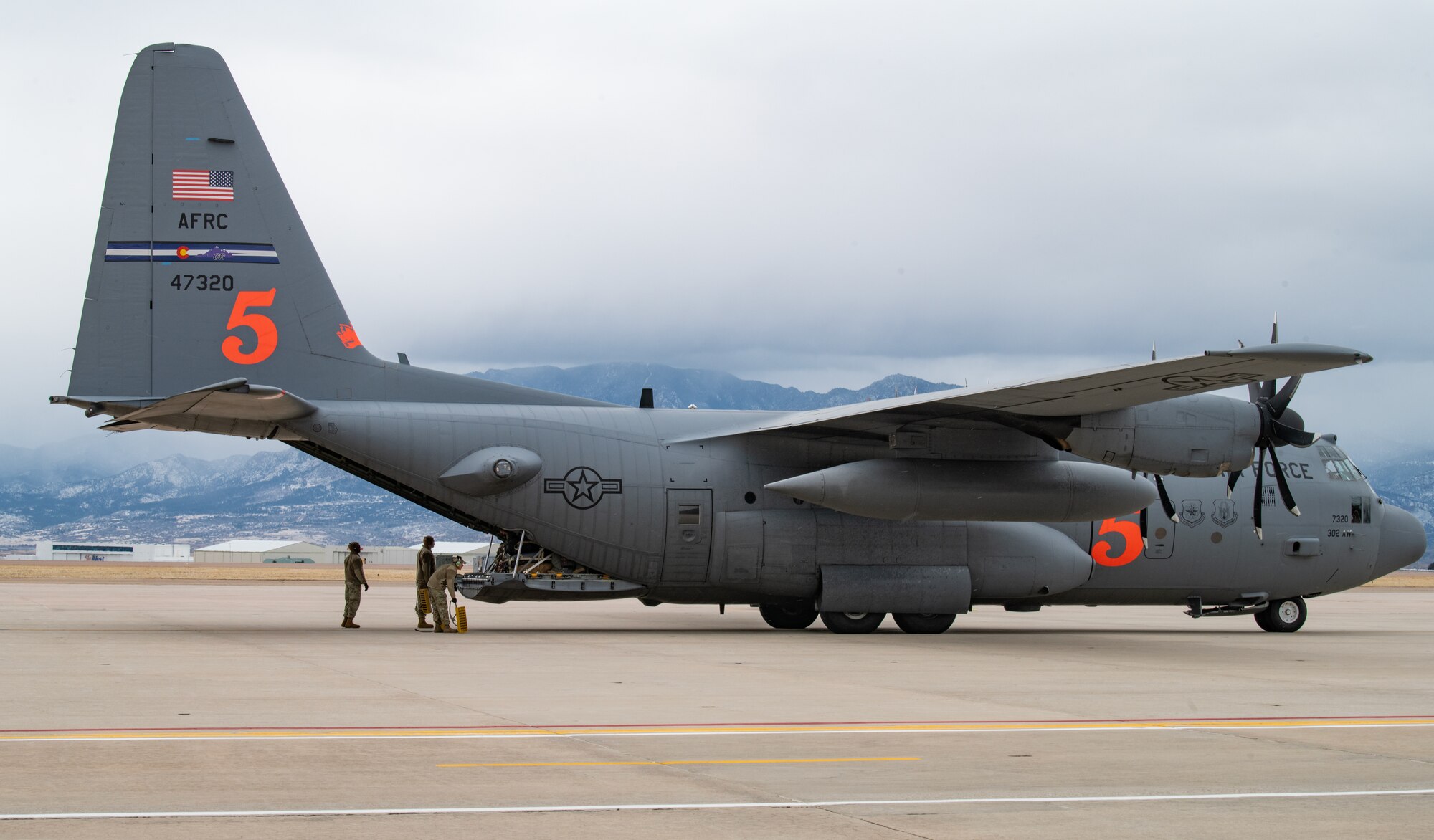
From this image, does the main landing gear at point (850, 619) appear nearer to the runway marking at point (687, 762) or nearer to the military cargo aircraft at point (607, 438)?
the military cargo aircraft at point (607, 438)

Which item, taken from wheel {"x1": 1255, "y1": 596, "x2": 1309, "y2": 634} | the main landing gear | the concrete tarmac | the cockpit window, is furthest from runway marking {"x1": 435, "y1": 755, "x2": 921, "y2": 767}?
the cockpit window

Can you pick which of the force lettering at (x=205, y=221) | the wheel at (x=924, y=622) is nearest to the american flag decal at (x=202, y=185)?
the force lettering at (x=205, y=221)

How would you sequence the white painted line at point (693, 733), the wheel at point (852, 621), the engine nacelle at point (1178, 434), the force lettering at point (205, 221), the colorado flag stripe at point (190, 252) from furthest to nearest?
the wheel at point (852, 621), the force lettering at point (205, 221), the engine nacelle at point (1178, 434), the colorado flag stripe at point (190, 252), the white painted line at point (693, 733)

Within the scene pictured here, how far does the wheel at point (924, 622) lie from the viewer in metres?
23.3

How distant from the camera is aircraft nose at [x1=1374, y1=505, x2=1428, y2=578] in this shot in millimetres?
25844

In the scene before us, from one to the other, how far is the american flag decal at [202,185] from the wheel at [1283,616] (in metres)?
20.7

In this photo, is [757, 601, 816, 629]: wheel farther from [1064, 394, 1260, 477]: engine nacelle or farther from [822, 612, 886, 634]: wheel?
[1064, 394, 1260, 477]: engine nacelle

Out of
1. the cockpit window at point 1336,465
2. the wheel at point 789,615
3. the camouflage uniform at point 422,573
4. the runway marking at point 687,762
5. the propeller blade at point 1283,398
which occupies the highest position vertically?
the propeller blade at point 1283,398

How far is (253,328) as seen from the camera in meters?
21.1

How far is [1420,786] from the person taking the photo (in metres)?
8.65

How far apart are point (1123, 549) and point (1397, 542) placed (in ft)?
19.9

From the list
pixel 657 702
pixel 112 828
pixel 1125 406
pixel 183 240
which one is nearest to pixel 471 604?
pixel 183 240

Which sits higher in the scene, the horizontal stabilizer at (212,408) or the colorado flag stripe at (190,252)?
the colorado flag stripe at (190,252)

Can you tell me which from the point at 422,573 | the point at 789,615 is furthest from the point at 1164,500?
the point at 422,573
